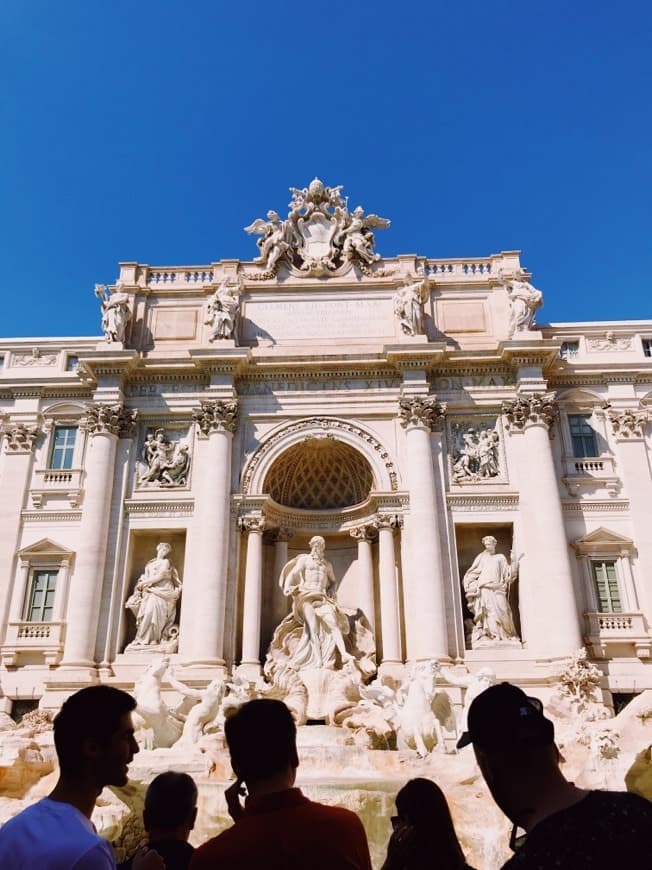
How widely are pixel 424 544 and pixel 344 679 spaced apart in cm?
462

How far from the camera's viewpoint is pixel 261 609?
71.1 feet

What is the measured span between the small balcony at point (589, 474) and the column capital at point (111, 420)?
14.1 m

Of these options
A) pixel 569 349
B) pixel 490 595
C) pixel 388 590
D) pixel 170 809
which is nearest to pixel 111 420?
pixel 388 590

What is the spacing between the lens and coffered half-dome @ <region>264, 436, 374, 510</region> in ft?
75.7

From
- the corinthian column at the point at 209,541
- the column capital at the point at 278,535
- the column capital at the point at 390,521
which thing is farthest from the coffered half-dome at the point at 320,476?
the corinthian column at the point at 209,541

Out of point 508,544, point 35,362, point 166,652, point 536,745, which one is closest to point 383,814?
point 536,745

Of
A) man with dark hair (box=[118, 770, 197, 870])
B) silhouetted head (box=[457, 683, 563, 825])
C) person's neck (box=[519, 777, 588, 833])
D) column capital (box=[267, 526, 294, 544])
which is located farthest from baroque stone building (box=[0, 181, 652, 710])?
person's neck (box=[519, 777, 588, 833])

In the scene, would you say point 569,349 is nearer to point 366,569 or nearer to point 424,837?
point 366,569

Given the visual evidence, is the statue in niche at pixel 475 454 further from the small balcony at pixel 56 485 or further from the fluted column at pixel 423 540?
the small balcony at pixel 56 485

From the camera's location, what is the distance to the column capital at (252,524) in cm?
2169

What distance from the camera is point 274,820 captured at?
265 centimetres

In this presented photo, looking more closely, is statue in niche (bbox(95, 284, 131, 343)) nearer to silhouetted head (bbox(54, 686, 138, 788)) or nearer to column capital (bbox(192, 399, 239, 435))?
column capital (bbox(192, 399, 239, 435))

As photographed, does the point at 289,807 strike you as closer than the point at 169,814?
Yes

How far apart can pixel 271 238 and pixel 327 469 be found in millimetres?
8716
